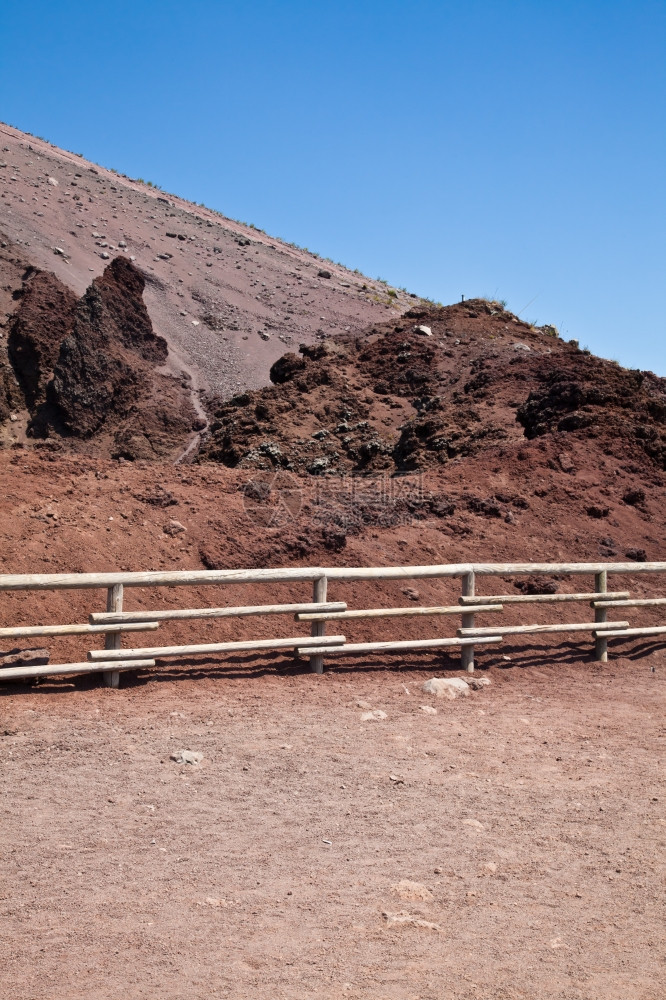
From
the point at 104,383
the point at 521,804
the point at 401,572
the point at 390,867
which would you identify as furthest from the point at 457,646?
the point at 104,383

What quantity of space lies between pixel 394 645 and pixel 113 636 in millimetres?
2795

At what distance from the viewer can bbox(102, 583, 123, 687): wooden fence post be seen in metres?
6.75

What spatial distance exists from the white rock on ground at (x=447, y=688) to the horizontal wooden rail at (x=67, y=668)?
266cm

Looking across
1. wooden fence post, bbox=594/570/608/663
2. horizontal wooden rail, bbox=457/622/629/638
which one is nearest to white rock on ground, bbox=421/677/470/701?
horizontal wooden rail, bbox=457/622/629/638

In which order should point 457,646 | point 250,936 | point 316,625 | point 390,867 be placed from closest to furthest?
point 250,936 < point 390,867 < point 316,625 < point 457,646

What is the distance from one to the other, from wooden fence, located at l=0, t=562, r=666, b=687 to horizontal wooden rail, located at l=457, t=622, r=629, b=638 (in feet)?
0.04

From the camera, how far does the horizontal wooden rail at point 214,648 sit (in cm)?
670

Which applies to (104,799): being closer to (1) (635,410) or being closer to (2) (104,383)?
(1) (635,410)

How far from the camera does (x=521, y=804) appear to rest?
5137mm

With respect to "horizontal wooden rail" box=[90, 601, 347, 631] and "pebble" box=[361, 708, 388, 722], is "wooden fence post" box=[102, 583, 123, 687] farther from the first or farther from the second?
"pebble" box=[361, 708, 388, 722]

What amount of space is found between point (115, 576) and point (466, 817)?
3.56m

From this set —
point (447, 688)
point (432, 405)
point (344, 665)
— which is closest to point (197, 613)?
point (344, 665)

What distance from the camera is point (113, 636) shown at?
6754 millimetres

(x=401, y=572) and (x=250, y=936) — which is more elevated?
(x=401, y=572)
